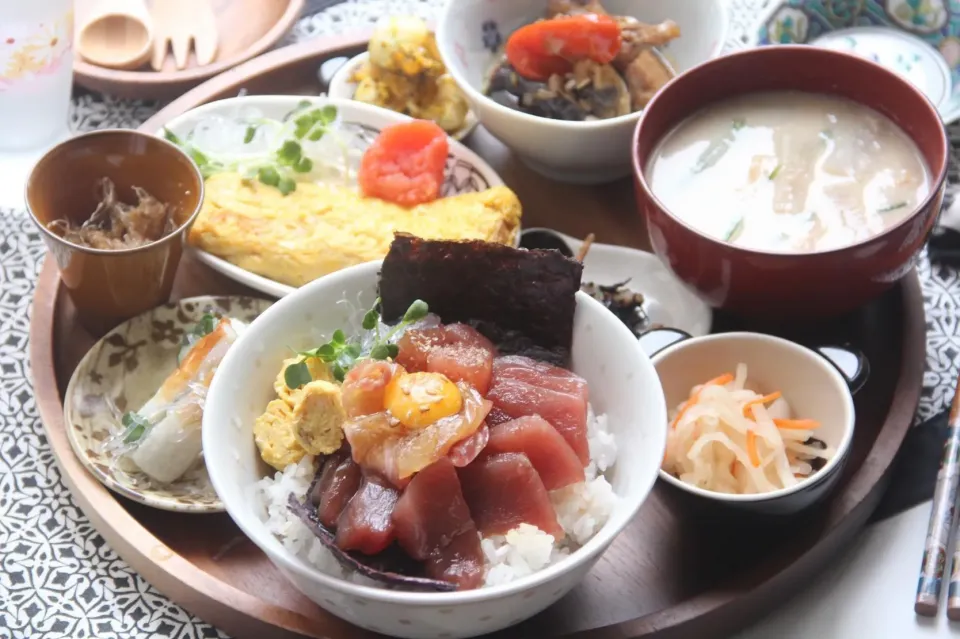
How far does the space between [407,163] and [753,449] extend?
1.03 metres

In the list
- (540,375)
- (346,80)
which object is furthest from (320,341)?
(346,80)

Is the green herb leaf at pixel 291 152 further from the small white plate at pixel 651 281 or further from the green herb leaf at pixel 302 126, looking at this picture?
the small white plate at pixel 651 281

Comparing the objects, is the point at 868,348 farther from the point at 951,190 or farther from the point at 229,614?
the point at 229,614

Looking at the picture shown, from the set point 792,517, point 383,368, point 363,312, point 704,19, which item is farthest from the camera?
point 704,19

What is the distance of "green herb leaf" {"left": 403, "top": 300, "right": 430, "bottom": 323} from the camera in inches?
69.1

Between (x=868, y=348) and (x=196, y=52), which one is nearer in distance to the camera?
(x=868, y=348)

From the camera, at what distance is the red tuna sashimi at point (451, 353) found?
5.48ft

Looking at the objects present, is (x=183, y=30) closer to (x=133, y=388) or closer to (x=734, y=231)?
(x=133, y=388)

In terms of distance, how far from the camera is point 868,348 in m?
2.09

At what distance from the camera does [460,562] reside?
1528 mm

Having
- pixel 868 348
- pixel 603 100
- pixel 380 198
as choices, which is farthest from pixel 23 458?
pixel 868 348

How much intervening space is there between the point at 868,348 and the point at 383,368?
40.6 inches

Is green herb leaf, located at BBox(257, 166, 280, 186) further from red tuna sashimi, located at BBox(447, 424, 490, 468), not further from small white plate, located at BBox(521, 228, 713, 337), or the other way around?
red tuna sashimi, located at BBox(447, 424, 490, 468)

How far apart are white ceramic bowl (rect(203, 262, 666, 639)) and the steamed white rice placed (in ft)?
0.09
